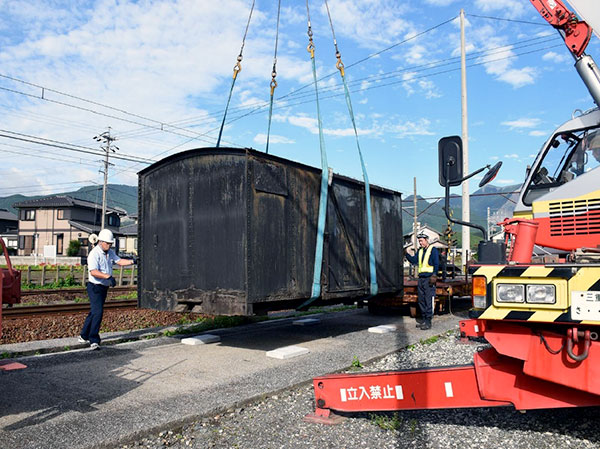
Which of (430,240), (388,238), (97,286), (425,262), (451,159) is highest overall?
(451,159)

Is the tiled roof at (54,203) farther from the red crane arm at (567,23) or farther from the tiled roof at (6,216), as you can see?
the red crane arm at (567,23)

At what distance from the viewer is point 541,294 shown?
3031 millimetres

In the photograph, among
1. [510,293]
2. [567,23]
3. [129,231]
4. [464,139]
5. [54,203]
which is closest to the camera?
[510,293]

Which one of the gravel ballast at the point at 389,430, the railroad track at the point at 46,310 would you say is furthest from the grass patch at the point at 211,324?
the gravel ballast at the point at 389,430

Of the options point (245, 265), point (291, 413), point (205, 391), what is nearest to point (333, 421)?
point (291, 413)

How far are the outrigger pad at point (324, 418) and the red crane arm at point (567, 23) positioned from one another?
4.63 meters

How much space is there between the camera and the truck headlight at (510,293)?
311 centimetres

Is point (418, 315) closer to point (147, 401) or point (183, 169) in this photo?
point (183, 169)

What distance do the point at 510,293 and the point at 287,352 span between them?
3.84m

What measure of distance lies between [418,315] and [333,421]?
22.0ft

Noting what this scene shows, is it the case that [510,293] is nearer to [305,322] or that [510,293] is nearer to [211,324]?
[305,322]

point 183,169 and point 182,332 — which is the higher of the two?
point 183,169

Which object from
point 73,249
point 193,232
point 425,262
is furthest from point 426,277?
point 73,249

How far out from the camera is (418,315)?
33.8ft
